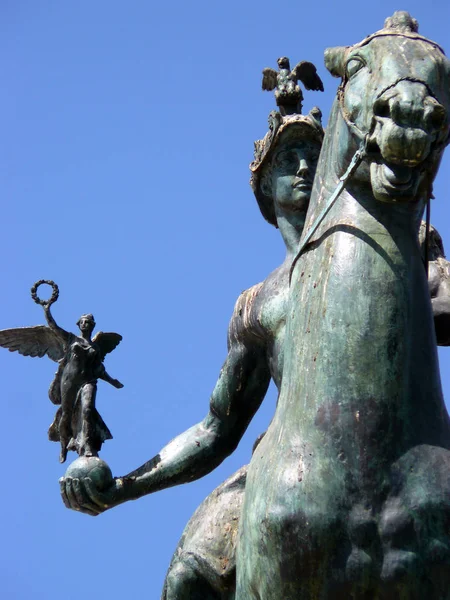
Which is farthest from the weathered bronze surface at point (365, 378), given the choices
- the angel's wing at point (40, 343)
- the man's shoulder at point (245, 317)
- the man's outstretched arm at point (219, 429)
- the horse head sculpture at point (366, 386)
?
the angel's wing at point (40, 343)

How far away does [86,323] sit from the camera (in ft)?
33.7

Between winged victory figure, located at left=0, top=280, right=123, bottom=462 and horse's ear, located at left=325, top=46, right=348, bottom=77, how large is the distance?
2.10 metres

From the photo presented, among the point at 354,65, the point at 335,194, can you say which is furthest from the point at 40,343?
the point at 354,65

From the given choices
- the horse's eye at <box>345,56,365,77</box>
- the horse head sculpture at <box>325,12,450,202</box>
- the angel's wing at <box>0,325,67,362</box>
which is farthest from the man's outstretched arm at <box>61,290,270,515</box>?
the horse's eye at <box>345,56,365,77</box>

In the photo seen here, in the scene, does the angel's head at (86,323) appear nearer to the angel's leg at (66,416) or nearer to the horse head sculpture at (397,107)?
the angel's leg at (66,416)

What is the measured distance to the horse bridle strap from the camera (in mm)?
8688

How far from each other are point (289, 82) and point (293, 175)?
646mm

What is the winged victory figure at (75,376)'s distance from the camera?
9.80 m

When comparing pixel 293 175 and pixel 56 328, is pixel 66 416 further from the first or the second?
pixel 293 175

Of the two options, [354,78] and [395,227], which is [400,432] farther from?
[354,78]

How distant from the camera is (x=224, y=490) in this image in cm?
969

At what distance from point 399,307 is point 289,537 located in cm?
121

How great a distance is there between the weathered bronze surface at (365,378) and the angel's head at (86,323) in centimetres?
143

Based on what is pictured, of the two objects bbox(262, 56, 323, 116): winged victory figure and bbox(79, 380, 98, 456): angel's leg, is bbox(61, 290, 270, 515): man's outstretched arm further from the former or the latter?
bbox(262, 56, 323, 116): winged victory figure
